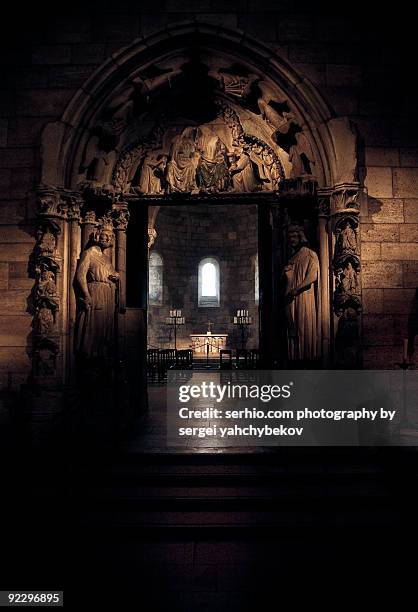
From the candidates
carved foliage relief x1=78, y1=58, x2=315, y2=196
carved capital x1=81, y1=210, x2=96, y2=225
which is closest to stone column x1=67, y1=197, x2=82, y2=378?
carved capital x1=81, y1=210, x2=96, y2=225

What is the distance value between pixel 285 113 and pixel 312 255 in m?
1.78

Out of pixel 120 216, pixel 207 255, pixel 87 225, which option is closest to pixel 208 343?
pixel 207 255

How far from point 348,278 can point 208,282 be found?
12700 mm

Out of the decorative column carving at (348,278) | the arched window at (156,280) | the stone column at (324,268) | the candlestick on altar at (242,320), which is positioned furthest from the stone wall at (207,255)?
the decorative column carving at (348,278)

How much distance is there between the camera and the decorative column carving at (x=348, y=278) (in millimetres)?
4773

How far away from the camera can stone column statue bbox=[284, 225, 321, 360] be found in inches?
194

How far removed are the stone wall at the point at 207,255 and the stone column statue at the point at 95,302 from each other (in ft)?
37.0

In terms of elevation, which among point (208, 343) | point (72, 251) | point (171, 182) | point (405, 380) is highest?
point (171, 182)

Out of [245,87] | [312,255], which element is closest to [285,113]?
[245,87]

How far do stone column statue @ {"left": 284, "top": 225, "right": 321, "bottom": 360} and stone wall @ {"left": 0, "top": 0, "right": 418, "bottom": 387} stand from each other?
557 mm

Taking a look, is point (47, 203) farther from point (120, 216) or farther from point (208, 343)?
point (208, 343)

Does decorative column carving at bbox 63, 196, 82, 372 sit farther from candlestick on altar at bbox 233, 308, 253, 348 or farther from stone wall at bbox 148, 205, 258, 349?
stone wall at bbox 148, 205, 258, 349

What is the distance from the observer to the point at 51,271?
4.80 meters

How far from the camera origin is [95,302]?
4.98 m
